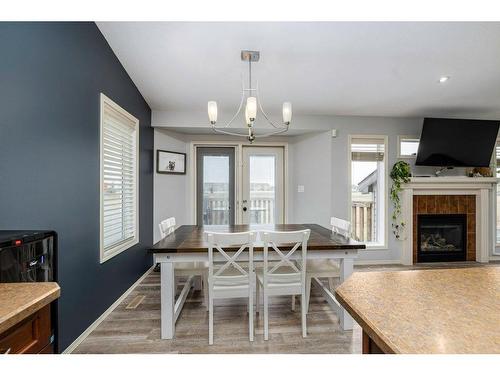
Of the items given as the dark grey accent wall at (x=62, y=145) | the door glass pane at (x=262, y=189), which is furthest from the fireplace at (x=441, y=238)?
the dark grey accent wall at (x=62, y=145)

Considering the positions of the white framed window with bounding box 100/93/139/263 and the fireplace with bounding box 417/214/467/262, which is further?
the fireplace with bounding box 417/214/467/262

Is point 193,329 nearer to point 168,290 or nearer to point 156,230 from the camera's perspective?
point 168,290

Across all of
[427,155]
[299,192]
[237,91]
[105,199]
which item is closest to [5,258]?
[105,199]

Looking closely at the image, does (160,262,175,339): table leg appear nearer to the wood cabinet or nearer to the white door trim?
the wood cabinet

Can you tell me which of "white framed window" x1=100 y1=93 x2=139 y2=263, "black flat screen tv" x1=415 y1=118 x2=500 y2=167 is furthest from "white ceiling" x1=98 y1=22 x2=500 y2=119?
"white framed window" x1=100 y1=93 x2=139 y2=263

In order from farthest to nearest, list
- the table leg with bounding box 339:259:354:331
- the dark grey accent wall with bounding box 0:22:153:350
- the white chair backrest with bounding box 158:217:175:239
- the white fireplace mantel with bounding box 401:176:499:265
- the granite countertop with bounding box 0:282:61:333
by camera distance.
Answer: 1. the white fireplace mantel with bounding box 401:176:499:265
2. the white chair backrest with bounding box 158:217:175:239
3. the table leg with bounding box 339:259:354:331
4. the dark grey accent wall with bounding box 0:22:153:350
5. the granite countertop with bounding box 0:282:61:333

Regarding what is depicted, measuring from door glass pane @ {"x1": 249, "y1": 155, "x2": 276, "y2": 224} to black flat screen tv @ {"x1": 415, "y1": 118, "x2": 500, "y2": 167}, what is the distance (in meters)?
2.31

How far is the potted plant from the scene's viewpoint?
365 cm

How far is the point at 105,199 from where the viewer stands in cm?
231

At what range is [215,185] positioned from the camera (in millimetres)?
4305

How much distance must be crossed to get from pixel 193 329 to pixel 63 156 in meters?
1.71

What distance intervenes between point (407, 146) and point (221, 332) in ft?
12.6

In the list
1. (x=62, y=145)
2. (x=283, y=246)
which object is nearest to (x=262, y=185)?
(x=283, y=246)

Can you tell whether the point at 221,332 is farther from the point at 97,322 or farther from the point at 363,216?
the point at 363,216
